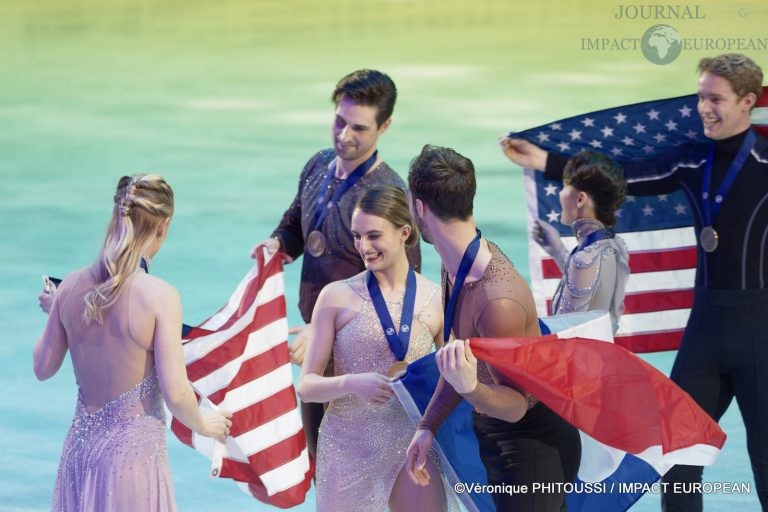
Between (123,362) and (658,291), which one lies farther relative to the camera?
(658,291)

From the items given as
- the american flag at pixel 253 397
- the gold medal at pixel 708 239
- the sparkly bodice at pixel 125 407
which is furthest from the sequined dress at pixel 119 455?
the gold medal at pixel 708 239

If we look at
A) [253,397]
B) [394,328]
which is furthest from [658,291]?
[253,397]

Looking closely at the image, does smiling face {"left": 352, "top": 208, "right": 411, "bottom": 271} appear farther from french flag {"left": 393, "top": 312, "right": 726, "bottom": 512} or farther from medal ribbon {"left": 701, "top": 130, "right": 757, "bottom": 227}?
medal ribbon {"left": 701, "top": 130, "right": 757, "bottom": 227}

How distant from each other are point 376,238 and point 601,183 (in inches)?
39.9

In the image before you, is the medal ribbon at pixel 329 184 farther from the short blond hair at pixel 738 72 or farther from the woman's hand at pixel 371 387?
the short blond hair at pixel 738 72

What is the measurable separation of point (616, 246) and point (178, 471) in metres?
2.32

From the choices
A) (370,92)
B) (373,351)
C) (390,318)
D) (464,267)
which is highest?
(370,92)

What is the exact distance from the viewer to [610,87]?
13320 mm

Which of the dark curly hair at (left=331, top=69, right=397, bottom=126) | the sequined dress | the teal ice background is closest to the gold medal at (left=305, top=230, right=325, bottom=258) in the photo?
the dark curly hair at (left=331, top=69, right=397, bottom=126)

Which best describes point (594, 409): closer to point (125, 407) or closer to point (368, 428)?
point (368, 428)

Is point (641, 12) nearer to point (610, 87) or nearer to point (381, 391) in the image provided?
point (610, 87)

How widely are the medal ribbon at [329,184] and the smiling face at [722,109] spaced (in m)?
1.28

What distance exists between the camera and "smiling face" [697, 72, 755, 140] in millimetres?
4625

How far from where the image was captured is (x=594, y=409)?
3.62m
